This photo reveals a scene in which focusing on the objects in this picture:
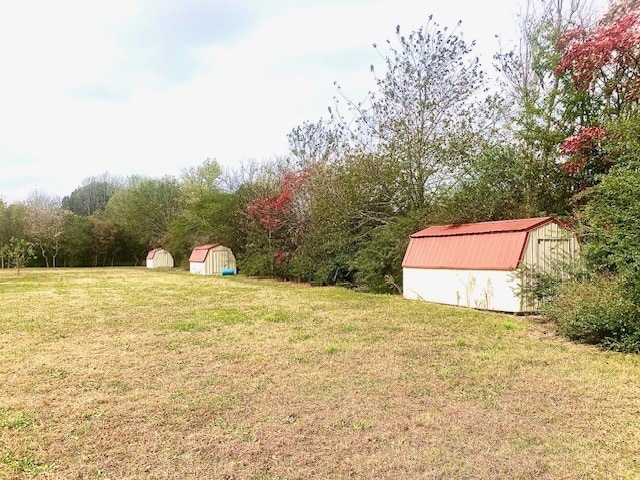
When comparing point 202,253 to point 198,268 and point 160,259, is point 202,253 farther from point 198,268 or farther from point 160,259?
point 160,259

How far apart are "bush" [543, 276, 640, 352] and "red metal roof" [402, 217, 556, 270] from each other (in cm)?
275

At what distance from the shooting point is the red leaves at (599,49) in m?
12.3

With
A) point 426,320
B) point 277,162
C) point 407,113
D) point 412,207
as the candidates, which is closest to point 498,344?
point 426,320

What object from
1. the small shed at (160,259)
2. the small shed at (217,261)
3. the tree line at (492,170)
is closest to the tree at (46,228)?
the small shed at (160,259)

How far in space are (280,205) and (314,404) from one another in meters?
20.1

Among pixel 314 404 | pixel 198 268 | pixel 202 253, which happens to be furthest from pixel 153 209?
pixel 314 404

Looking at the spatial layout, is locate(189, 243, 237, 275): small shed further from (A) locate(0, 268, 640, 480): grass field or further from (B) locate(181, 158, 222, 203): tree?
(A) locate(0, 268, 640, 480): grass field

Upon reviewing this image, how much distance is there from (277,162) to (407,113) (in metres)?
13.0

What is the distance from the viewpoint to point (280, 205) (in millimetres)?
24422

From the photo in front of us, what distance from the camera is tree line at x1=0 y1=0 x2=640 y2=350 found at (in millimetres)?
8586

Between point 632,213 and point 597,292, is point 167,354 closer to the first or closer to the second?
point 597,292

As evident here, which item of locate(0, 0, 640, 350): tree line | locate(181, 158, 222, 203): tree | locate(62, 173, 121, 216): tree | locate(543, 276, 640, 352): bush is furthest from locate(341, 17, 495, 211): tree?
locate(62, 173, 121, 216): tree

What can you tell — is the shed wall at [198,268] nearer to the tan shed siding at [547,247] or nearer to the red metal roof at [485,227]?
the red metal roof at [485,227]

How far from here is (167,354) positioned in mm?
6980
